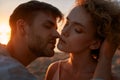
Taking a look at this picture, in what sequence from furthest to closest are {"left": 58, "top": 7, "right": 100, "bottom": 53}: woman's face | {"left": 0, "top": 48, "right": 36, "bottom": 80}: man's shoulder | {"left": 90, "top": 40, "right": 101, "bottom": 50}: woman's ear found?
{"left": 90, "top": 40, "right": 101, "bottom": 50}: woman's ear, {"left": 58, "top": 7, "right": 100, "bottom": 53}: woman's face, {"left": 0, "top": 48, "right": 36, "bottom": 80}: man's shoulder

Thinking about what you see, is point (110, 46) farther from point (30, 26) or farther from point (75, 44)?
point (30, 26)

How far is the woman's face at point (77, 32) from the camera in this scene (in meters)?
3.31

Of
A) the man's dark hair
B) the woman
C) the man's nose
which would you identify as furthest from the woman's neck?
the man's dark hair

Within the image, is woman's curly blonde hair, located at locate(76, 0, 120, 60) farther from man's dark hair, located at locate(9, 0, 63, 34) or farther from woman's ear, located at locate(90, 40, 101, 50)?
man's dark hair, located at locate(9, 0, 63, 34)

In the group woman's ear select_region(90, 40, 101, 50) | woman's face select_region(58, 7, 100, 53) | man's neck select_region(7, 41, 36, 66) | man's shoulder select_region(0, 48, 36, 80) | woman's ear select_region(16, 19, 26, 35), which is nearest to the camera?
man's shoulder select_region(0, 48, 36, 80)

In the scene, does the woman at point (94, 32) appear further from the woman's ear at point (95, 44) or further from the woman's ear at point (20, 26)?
the woman's ear at point (20, 26)

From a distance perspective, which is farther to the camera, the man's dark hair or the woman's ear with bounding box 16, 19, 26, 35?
the man's dark hair

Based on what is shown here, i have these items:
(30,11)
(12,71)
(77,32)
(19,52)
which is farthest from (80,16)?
(12,71)

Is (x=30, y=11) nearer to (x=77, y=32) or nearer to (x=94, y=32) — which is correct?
(x=77, y=32)

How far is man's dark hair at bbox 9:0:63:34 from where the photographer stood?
10.9 ft

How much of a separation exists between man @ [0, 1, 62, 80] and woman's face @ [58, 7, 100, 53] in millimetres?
108

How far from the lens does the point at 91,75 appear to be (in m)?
3.58

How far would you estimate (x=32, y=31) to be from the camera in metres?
3.27

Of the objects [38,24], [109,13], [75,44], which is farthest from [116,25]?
[38,24]
